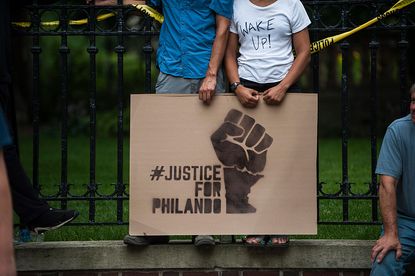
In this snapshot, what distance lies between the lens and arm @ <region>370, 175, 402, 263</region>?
5574 millimetres

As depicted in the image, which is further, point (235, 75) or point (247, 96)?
point (235, 75)

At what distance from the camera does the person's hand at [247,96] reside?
5.81 m

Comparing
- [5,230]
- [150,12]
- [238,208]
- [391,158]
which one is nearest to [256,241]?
[238,208]

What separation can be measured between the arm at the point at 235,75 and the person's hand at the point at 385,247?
3.66 ft

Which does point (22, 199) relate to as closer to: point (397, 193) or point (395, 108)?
point (397, 193)

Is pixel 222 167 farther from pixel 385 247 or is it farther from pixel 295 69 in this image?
pixel 385 247

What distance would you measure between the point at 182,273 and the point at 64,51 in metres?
1.62

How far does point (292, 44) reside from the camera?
19.8ft

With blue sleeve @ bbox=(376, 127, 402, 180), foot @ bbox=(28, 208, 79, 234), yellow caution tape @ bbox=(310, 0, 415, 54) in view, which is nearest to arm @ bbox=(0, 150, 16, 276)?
foot @ bbox=(28, 208, 79, 234)

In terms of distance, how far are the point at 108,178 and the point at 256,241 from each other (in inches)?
200

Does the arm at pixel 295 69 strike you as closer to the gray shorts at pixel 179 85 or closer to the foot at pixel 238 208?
the gray shorts at pixel 179 85

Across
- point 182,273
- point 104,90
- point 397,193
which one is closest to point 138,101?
point 182,273

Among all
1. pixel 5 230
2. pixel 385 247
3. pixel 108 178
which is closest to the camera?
pixel 5 230

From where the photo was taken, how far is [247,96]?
5805 mm
